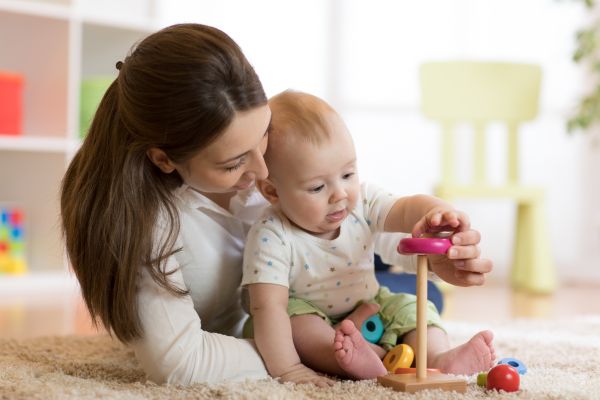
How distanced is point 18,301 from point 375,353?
4.66 feet

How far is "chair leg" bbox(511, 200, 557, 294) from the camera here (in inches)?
106

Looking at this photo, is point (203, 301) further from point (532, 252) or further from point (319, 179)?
point (532, 252)

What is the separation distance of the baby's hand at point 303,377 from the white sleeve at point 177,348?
0.04 m

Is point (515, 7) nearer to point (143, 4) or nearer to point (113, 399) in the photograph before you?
point (143, 4)

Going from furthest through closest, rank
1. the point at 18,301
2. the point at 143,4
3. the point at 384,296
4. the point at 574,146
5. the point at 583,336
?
the point at 574,146 → the point at 143,4 → the point at 18,301 → the point at 583,336 → the point at 384,296

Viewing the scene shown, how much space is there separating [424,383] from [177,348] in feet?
1.03

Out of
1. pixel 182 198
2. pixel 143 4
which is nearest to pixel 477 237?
pixel 182 198

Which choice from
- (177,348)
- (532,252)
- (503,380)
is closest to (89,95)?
(532,252)

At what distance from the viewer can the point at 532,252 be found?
8.95ft

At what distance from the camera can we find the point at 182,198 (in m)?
1.18

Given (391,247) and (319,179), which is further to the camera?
(391,247)

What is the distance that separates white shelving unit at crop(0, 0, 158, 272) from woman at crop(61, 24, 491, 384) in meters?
1.50

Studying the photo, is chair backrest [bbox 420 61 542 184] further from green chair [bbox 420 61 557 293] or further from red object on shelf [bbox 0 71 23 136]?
red object on shelf [bbox 0 71 23 136]

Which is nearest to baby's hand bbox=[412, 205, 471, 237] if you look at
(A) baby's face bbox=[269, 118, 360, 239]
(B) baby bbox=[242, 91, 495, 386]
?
(B) baby bbox=[242, 91, 495, 386]
